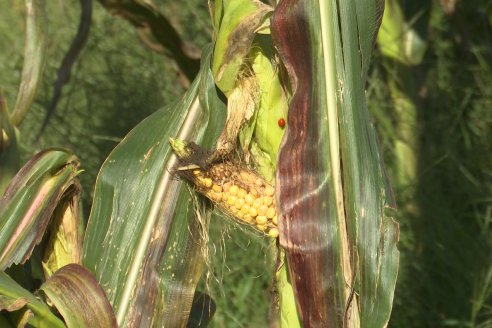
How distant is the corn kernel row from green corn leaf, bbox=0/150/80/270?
173 mm

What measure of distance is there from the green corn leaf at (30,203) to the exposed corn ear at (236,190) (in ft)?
0.51

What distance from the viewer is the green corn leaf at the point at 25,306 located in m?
0.80

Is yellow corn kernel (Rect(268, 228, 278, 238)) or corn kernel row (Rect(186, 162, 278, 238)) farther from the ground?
corn kernel row (Rect(186, 162, 278, 238))

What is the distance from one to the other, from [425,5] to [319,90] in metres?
0.87

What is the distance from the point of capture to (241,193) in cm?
84

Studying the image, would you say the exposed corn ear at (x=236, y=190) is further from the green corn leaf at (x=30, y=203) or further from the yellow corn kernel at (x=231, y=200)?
the green corn leaf at (x=30, y=203)

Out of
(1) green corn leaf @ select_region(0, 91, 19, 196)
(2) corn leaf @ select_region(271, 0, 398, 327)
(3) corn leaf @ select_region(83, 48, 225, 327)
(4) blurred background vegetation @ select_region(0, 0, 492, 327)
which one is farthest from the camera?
(4) blurred background vegetation @ select_region(0, 0, 492, 327)

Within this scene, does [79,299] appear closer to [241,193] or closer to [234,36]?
[241,193]

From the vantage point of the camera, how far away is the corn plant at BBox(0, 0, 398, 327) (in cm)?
80

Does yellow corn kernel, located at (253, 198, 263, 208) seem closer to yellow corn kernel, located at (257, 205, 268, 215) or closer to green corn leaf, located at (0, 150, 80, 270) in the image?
yellow corn kernel, located at (257, 205, 268, 215)

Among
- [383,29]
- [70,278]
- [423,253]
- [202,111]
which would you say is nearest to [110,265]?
[70,278]

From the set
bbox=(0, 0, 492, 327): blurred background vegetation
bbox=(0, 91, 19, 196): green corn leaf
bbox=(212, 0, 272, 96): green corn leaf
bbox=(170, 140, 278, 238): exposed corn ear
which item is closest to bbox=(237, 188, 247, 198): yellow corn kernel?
bbox=(170, 140, 278, 238): exposed corn ear

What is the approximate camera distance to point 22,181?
3.06ft

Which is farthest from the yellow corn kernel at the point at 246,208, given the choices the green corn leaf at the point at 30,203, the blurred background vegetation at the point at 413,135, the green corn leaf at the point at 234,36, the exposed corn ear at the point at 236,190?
the blurred background vegetation at the point at 413,135
